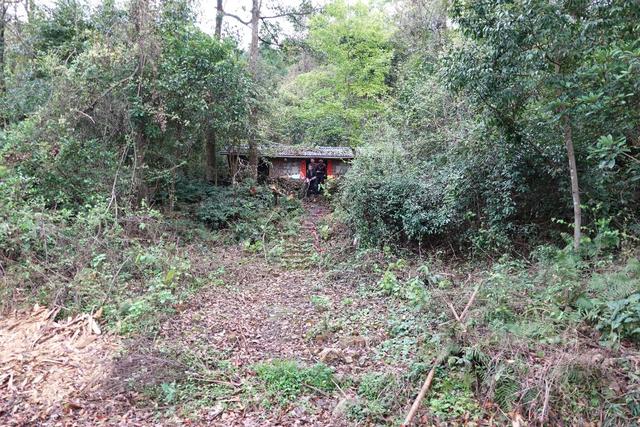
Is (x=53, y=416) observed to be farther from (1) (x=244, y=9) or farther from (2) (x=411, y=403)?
(1) (x=244, y=9)

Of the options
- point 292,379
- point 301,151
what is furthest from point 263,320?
point 301,151

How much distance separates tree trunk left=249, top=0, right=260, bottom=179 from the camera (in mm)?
13117

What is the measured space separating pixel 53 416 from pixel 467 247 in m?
7.44

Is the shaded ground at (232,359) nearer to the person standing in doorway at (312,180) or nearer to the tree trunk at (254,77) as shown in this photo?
the tree trunk at (254,77)

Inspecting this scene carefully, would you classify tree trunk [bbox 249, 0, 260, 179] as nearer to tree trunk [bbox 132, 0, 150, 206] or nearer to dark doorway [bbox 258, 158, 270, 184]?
dark doorway [bbox 258, 158, 270, 184]

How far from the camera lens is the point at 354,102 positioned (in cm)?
1845

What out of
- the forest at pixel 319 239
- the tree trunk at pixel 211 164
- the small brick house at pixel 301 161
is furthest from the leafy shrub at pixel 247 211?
the small brick house at pixel 301 161

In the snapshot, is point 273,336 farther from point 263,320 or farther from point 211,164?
point 211,164

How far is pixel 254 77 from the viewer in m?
14.1

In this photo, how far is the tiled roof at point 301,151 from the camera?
15.3 metres

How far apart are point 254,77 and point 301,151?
425 centimetres

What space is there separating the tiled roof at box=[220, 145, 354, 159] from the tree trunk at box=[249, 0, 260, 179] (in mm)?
343

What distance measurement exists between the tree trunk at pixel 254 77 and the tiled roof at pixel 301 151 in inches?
13.5

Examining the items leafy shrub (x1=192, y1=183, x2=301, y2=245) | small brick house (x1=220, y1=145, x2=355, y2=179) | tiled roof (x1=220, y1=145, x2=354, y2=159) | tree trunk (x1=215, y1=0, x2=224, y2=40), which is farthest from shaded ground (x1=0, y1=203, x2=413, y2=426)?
tree trunk (x1=215, y1=0, x2=224, y2=40)
